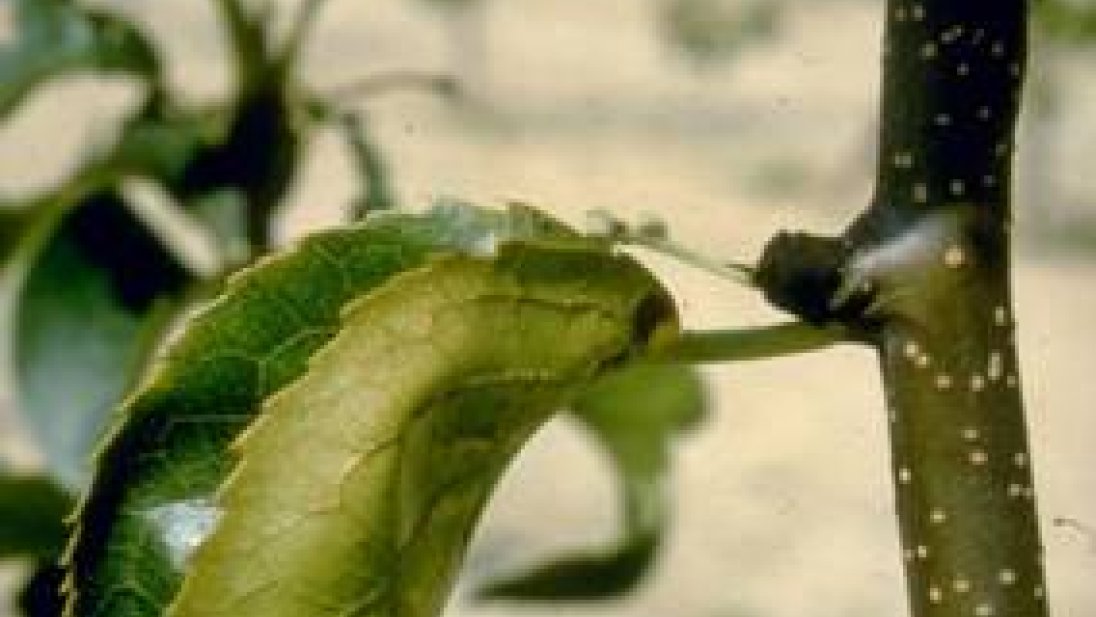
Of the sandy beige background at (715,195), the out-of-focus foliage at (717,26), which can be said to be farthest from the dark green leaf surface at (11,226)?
the out-of-focus foliage at (717,26)

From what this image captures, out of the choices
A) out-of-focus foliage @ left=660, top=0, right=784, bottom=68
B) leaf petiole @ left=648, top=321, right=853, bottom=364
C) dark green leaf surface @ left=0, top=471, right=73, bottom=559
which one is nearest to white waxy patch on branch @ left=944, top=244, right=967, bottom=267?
leaf petiole @ left=648, top=321, right=853, bottom=364

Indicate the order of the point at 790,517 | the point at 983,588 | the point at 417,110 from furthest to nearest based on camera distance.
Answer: the point at 417,110, the point at 790,517, the point at 983,588

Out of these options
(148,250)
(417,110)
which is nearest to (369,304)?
(148,250)

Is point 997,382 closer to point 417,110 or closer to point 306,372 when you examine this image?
point 306,372

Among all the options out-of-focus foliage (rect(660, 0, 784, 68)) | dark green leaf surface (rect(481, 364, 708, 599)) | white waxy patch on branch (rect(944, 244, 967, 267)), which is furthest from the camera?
out-of-focus foliage (rect(660, 0, 784, 68))

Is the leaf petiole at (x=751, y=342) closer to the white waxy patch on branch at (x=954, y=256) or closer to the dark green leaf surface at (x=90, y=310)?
the white waxy patch on branch at (x=954, y=256)

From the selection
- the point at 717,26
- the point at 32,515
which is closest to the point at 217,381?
the point at 32,515

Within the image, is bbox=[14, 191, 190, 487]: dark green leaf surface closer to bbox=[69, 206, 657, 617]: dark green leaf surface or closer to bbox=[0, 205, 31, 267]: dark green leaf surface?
bbox=[0, 205, 31, 267]: dark green leaf surface
